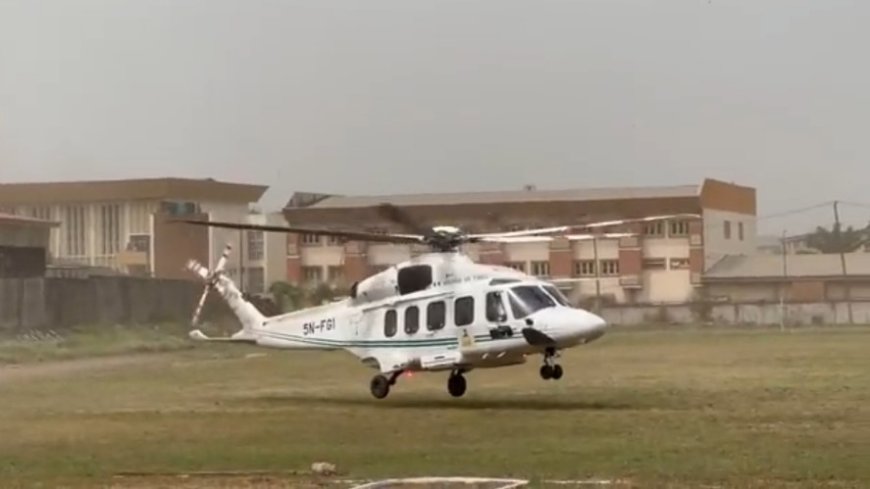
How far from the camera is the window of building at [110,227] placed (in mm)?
48172

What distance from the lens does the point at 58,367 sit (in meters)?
45.8

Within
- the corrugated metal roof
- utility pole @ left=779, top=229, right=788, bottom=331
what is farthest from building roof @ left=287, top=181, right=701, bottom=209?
utility pole @ left=779, top=229, right=788, bottom=331

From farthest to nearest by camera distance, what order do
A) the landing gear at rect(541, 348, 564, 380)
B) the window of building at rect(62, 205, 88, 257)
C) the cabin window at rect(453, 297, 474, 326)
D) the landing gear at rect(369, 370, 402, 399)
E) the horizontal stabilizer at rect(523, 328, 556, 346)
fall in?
the window of building at rect(62, 205, 88, 257) → the landing gear at rect(369, 370, 402, 399) → the cabin window at rect(453, 297, 474, 326) → the landing gear at rect(541, 348, 564, 380) → the horizontal stabilizer at rect(523, 328, 556, 346)

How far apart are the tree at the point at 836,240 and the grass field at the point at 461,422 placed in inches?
804

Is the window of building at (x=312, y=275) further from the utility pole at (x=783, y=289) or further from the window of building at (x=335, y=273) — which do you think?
the utility pole at (x=783, y=289)

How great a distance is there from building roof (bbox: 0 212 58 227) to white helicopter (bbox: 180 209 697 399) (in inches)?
676

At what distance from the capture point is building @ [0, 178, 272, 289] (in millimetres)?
46938

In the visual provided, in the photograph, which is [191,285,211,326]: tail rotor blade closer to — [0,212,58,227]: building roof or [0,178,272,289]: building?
[0,178,272,289]: building

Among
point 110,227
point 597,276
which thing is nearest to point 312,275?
point 110,227

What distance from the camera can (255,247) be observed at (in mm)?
47312

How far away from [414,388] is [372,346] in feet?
14.9

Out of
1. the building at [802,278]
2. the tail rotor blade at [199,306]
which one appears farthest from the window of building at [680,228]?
the tail rotor blade at [199,306]

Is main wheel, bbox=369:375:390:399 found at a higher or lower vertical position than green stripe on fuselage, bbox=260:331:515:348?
lower

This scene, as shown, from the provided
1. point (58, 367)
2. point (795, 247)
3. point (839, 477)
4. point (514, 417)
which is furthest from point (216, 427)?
point (795, 247)
